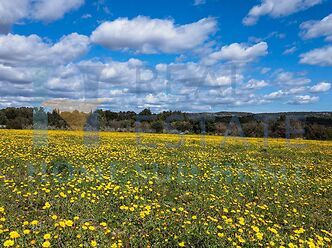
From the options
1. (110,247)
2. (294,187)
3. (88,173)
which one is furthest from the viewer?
(294,187)

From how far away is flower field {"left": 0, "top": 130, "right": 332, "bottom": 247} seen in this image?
5098mm

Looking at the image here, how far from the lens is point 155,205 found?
6.68 meters

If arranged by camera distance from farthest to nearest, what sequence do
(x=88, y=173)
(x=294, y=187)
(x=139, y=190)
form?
(x=294, y=187), (x=88, y=173), (x=139, y=190)

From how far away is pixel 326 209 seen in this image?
7.98 metres

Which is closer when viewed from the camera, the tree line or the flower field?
the flower field

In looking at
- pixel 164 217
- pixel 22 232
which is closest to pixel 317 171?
pixel 164 217

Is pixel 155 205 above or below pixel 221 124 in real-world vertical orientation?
below

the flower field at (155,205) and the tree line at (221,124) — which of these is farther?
the tree line at (221,124)

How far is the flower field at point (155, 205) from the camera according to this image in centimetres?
510

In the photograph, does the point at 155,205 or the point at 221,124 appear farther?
the point at 221,124

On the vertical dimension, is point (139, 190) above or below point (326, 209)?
above

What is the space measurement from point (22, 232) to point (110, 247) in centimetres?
148

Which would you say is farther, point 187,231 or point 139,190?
point 139,190

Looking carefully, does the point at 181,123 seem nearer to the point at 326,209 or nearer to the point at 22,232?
the point at 326,209
